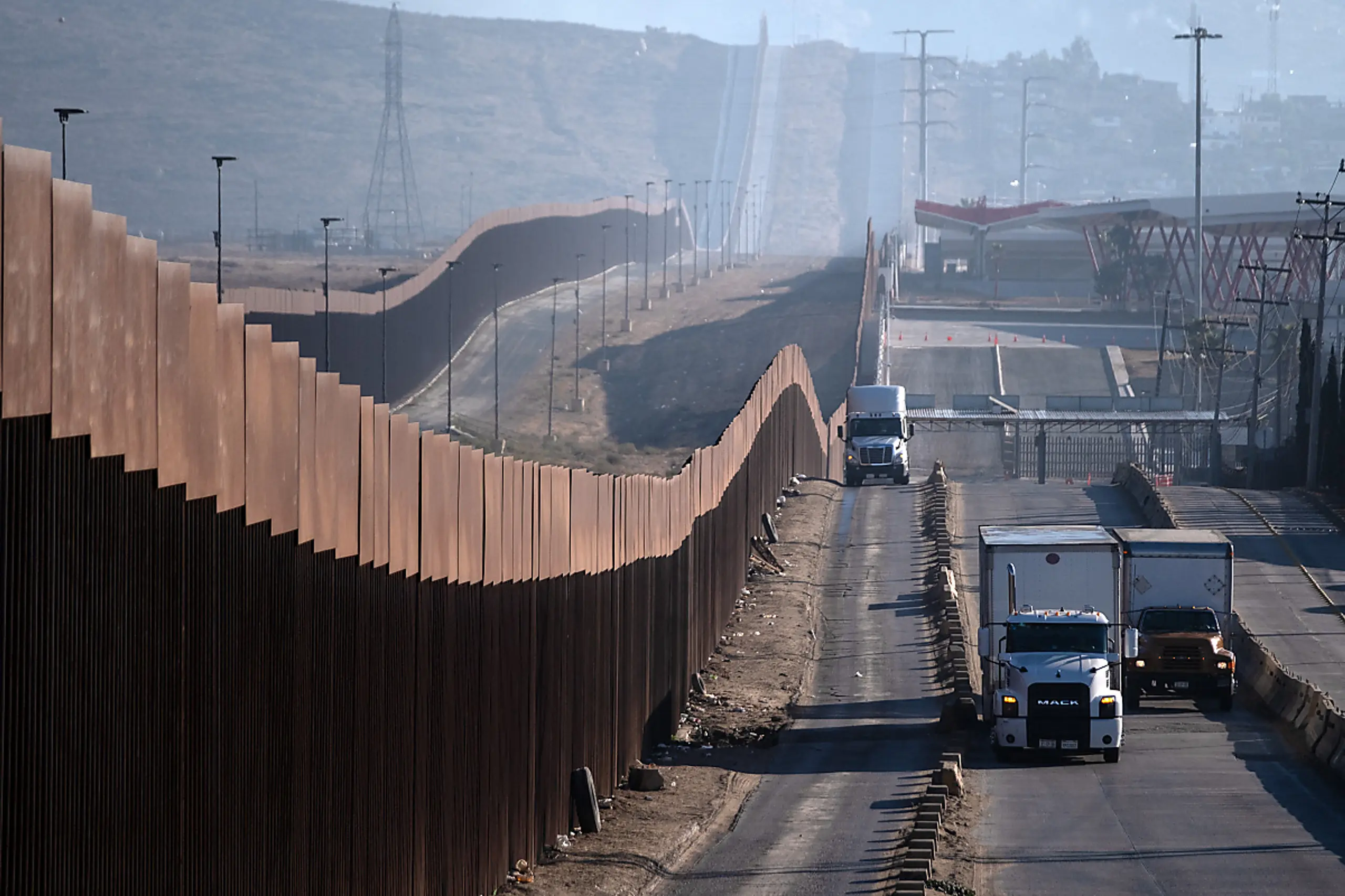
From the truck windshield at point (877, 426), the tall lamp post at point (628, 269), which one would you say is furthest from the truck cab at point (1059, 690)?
the tall lamp post at point (628, 269)

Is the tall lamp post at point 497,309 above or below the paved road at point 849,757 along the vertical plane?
above

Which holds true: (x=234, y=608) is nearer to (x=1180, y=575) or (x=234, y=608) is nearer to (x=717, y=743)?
(x=717, y=743)

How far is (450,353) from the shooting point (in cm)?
9169

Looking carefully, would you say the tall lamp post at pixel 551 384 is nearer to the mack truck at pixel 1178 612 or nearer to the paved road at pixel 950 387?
the paved road at pixel 950 387

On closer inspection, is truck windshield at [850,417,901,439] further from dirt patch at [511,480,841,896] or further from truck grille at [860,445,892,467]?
dirt patch at [511,480,841,896]

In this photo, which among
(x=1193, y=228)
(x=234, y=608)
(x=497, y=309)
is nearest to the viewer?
(x=234, y=608)

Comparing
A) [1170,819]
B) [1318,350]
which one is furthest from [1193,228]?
[1170,819]

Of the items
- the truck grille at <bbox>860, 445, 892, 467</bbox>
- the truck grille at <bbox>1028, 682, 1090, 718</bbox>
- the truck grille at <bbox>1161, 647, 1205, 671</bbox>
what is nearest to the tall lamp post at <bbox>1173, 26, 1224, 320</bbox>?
the truck grille at <bbox>860, 445, 892, 467</bbox>

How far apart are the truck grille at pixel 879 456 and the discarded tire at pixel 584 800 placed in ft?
163

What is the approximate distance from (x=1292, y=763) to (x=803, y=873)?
1134 cm

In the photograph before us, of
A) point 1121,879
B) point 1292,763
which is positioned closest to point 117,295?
point 1121,879

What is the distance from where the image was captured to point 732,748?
30.3 m

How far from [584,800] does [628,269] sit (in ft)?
495

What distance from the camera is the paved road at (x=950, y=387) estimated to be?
4432 inches
